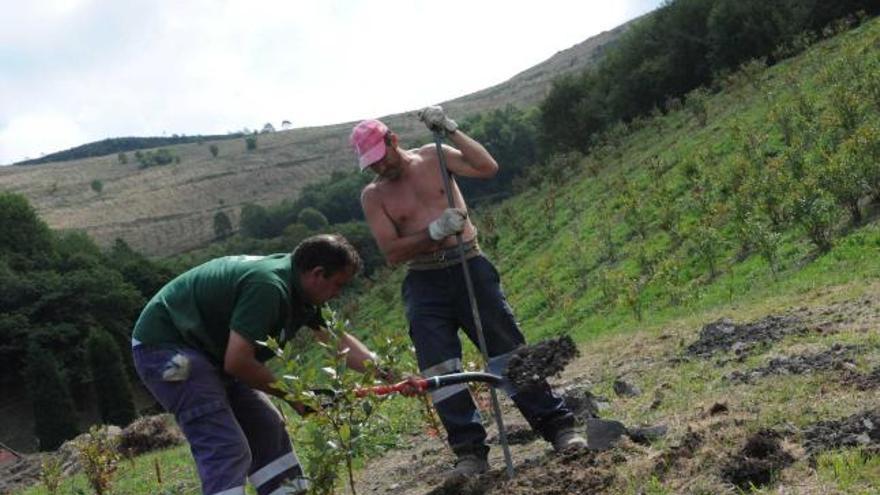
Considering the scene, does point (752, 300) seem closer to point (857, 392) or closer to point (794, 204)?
point (794, 204)

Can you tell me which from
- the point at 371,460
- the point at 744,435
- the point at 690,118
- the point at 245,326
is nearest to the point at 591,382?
the point at 371,460

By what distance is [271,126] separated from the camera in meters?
184

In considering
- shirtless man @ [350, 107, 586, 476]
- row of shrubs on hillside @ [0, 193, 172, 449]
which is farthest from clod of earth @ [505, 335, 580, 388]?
row of shrubs on hillside @ [0, 193, 172, 449]

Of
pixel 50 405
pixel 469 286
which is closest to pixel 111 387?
pixel 50 405

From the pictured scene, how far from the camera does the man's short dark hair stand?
3787 mm

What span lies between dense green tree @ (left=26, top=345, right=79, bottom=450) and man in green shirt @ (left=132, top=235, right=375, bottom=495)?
3682 centimetres

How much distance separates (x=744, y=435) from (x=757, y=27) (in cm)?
3316

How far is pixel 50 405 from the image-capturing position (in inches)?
1505

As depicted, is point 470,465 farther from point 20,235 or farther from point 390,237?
point 20,235

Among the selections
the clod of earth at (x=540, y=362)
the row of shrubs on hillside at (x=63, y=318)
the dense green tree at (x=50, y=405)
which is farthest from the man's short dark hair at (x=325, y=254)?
the row of shrubs on hillside at (x=63, y=318)

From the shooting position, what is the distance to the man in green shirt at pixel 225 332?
3732 mm

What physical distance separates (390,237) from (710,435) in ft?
6.30

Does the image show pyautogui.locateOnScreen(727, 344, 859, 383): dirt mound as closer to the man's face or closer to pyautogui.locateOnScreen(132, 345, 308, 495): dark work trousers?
the man's face

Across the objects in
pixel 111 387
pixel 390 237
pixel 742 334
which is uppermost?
pixel 390 237
